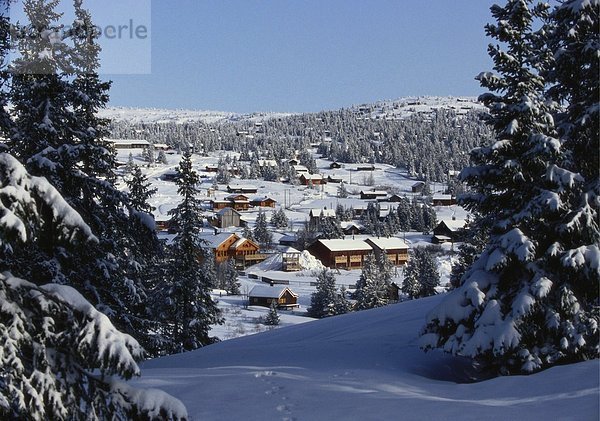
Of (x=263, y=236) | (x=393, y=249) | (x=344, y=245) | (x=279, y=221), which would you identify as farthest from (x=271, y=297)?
(x=279, y=221)

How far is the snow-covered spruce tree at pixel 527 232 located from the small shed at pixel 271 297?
4586 centimetres

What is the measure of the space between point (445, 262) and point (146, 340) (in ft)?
223

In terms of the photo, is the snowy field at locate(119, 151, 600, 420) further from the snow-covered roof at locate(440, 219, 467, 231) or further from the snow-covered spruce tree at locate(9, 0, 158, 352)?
the snow-covered roof at locate(440, 219, 467, 231)

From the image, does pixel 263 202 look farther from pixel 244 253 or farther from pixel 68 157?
pixel 68 157

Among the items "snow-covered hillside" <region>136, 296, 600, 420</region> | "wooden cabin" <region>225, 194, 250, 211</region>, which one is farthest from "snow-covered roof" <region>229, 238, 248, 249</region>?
"snow-covered hillside" <region>136, 296, 600, 420</region>

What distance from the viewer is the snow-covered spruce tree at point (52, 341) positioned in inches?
158

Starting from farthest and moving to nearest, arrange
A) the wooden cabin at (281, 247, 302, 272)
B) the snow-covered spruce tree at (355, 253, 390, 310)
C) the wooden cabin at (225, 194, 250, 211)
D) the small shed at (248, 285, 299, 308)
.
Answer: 1. the wooden cabin at (225, 194, 250, 211)
2. the wooden cabin at (281, 247, 302, 272)
3. the small shed at (248, 285, 299, 308)
4. the snow-covered spruce tree at (355, 253, 390, 310)

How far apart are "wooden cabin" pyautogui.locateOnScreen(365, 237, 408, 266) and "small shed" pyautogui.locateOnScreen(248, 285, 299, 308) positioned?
2807cm

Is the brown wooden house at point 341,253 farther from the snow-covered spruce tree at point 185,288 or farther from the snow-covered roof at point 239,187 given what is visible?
the snow-covered roof at point 239,187

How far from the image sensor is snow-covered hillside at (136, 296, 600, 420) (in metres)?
8.41

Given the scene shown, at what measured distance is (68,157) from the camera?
1273cm

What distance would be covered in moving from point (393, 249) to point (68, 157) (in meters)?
76.8

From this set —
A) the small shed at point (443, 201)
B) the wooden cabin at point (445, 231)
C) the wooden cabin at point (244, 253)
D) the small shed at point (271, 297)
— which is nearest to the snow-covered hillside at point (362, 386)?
the small shed at point (271, 297)

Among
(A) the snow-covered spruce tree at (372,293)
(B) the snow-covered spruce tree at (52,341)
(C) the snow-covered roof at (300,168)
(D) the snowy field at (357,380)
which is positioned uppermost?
(B) the snow-covered spruce tree at (52,341)
